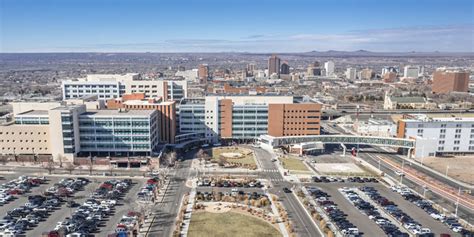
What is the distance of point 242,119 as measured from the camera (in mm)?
112250

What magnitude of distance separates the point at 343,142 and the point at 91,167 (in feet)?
218

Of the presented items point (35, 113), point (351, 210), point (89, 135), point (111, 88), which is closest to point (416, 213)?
point (351, 210)

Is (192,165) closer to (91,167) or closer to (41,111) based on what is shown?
(91,167)

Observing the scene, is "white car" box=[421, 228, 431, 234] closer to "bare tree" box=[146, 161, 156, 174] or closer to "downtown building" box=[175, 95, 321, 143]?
"bare tree" box=[146, 161, 156, 174]

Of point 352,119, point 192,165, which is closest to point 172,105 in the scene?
point 192,165

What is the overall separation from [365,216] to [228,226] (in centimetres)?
2273

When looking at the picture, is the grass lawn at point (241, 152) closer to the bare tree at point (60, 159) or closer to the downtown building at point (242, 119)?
the downtown building at point (242, 119)

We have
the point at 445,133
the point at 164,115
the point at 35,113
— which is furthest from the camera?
the point at 445,133

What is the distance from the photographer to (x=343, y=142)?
10681 centimetres

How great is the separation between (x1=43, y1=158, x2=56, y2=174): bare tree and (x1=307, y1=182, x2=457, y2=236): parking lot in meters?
55.5

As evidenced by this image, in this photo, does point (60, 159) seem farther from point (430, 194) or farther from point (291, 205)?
point (430, 194)

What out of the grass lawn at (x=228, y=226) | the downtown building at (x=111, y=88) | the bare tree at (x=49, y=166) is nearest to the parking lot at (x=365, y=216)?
the grass lawn at (x=228, y=226)

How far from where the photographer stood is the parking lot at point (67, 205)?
5616 centimetres

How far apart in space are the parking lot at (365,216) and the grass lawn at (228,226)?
14.2m
